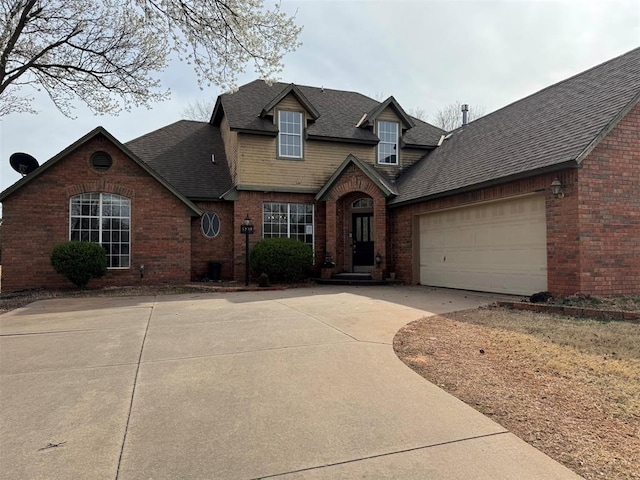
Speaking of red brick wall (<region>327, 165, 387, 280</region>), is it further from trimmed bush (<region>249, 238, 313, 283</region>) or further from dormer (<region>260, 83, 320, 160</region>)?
dormer (<region>260, 83, 320, 160</region>)

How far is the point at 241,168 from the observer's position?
50.9 feet

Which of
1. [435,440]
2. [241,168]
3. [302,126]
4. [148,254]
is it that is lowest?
[435,440]

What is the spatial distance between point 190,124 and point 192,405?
18.7 meters

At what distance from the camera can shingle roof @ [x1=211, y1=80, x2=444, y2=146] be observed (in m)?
15.9

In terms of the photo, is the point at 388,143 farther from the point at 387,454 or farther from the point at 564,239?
the point at 387,454

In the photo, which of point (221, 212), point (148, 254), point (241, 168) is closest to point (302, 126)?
point (241, 168)

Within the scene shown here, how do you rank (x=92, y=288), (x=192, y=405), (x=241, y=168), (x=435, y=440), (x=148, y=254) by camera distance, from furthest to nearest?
(x=241, y=168) → (x=148, y=254) → (x=92, y=288) → (x=192, y=405) → (x=435, y=440)

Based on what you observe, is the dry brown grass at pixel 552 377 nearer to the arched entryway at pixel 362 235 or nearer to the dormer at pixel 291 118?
the arched entryway at pixel 362 235

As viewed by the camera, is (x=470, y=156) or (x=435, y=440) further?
(x=470, y=156)

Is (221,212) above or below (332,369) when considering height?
above

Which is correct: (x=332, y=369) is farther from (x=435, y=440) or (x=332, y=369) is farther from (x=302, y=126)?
(x=302, y=126)

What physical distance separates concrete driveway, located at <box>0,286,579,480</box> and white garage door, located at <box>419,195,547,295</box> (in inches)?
210

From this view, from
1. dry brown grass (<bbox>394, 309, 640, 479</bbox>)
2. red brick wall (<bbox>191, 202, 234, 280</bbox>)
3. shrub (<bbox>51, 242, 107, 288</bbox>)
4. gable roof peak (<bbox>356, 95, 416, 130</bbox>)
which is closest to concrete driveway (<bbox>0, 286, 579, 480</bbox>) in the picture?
dry brown grass (<bbox>394, 309, 640, 479</bbox>)

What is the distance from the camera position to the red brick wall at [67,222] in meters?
12.7
